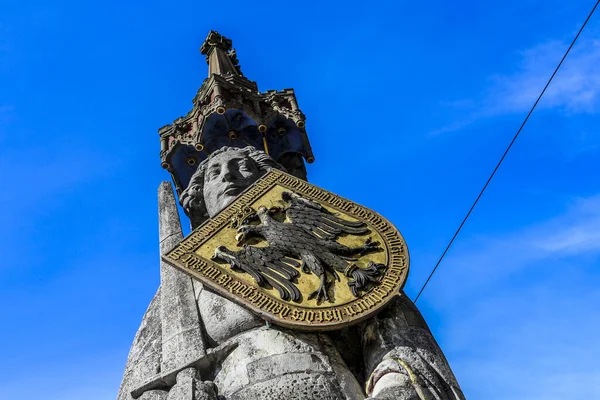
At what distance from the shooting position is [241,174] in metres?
8.20

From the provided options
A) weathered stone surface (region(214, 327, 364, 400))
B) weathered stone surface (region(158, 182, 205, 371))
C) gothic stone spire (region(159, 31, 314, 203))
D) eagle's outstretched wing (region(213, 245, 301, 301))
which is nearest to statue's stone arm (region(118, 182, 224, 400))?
weathered stone surface (region(158, 182, 205, 371))

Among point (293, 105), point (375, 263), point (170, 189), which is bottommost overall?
point (375, 263)

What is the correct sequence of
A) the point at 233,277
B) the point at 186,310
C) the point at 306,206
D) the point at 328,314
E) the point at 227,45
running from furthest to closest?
the point at 227,45, the point at 306,206, the point at 186,310, the point at 233,277, the point at 328,314

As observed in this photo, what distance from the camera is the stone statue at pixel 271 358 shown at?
527cm

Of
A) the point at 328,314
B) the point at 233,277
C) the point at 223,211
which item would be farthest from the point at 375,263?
the point at 223,211

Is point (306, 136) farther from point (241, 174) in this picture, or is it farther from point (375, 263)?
point (375, 263)

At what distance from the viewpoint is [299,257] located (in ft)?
21.1

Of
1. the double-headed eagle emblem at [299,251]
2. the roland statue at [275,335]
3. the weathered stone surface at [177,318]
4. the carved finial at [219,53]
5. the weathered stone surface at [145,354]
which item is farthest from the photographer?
the carved finial at [219,53]

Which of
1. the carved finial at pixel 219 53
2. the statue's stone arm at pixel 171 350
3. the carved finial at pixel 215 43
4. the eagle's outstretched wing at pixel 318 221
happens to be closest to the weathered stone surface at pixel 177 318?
the statue's stone arm at pixel 171 350

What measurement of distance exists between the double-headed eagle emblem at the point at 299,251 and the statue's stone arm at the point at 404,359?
35 cm

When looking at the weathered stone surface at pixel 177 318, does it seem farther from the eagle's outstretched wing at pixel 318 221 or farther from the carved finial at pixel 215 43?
the carved finial at pixel 215 43

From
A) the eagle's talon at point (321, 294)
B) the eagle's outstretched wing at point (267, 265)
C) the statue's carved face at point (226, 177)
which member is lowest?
the eagle's talon at point (321, 294)

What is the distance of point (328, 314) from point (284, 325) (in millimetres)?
371

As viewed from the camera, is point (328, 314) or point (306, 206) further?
point (306, 206)
